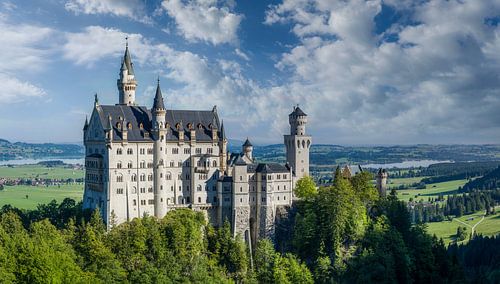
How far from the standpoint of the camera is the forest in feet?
267

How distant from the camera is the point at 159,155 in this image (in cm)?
9856

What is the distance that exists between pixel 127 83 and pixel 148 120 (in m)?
10.5

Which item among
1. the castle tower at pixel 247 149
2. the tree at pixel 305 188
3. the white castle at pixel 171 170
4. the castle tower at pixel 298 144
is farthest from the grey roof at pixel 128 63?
the tree at pixel 305 188

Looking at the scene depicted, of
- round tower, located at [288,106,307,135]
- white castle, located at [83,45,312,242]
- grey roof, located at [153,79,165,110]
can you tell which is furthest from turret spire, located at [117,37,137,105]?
round tower, located at [288,106,307,135]

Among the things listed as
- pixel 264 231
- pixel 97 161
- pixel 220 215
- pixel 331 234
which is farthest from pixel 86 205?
pixel 331 234

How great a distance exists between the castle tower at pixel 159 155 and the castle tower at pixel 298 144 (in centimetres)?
2781

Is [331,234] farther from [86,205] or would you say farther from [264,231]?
[86,205]

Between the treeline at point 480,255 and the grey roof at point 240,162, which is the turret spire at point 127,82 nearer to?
the grey roof at point 240,162

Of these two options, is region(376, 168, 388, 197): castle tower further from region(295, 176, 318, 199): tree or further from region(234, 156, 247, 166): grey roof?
region(234, 156, 247, 166): grey roof

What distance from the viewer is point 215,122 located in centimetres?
10750

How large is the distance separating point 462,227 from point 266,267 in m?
119

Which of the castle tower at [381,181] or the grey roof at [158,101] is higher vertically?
the grey roof at [158,101]

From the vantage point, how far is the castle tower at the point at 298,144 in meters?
114

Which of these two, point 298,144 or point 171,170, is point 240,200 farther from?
point 298,144
